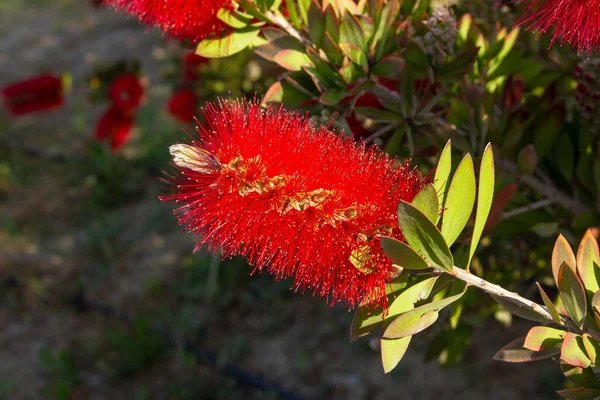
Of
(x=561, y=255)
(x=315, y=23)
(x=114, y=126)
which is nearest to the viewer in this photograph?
(x=561, y=255)

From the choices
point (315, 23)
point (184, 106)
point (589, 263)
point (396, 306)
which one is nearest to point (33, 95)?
point (184, 106)

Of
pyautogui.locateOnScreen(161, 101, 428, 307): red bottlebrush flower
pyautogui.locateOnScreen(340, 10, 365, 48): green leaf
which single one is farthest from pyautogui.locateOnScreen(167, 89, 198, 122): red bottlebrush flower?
pyautogui.locateOnScreen(161, 101, 428, 307): red bottlebrush flower

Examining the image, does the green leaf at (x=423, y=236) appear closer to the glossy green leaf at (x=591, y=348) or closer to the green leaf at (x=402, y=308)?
the green leaf at (x=402, y=308)

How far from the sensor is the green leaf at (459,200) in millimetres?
802

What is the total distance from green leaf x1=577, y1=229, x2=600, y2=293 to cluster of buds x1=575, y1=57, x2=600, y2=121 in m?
0.47

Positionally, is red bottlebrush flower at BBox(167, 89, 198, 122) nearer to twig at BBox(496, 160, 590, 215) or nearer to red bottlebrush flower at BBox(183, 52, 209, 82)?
red bottlebrush flower at BBox(183, 52, 209, 82)

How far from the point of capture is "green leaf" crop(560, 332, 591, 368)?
0.80 m

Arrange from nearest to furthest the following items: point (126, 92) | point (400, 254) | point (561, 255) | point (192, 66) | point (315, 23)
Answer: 1. point (400, 254)
2. point (561, 255)
3. point (315, 23)
4. point (192, 66)
5. point (126, 92)

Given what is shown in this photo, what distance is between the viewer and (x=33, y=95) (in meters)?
3.33

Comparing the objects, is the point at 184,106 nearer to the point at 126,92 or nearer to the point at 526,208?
the point at 126,92

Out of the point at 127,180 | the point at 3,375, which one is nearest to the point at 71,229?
the point at 127,180

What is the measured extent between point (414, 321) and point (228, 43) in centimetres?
57

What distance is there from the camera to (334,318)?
254 cm

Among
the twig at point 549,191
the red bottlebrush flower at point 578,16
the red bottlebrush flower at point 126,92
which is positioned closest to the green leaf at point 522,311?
the red bottlebrush flower at point 578,16
